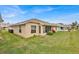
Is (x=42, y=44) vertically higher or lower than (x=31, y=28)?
lower

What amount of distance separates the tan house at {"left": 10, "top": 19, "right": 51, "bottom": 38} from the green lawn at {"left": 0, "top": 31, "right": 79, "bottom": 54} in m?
0.07

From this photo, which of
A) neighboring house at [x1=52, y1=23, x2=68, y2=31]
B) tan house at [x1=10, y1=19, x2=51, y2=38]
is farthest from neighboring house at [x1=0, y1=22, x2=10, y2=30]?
neighboring house at [x1=52, y1=23, x2=68, y2=31]

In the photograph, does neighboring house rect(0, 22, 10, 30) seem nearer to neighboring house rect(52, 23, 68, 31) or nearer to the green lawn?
the green lawn

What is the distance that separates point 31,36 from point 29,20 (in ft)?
0.55

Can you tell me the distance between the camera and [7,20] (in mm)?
2439

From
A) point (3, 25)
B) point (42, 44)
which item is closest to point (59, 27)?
point (42, 44)

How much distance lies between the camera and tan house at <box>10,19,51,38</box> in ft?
8.04

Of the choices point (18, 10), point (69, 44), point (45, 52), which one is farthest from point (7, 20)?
point (69, 44)

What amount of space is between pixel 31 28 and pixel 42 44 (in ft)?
0.65

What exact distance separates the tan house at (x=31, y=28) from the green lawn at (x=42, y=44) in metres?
0.07

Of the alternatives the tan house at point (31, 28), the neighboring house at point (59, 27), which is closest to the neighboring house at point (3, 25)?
the tan house at point (31, 28)

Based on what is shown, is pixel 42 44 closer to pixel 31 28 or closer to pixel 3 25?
pixel 31 28

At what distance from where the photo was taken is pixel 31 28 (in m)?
2.46
